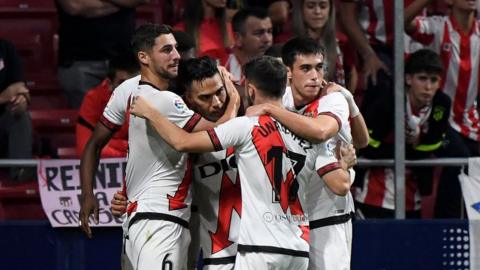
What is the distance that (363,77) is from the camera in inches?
406

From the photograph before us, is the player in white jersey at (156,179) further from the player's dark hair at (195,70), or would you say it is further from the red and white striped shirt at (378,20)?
the red and white striped shirt at (378,20)

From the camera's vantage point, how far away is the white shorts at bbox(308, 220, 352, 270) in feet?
26.8

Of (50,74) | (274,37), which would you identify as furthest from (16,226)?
(274,37)

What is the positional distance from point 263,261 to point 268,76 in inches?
39.4

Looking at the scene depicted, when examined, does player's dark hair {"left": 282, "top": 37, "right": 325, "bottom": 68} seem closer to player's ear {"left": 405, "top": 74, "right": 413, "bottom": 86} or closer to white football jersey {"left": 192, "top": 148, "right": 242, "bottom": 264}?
white football jersey {"left": 192, "top": 148, "right": 242, "bottom": 264}

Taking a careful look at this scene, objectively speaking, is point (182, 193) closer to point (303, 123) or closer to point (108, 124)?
point (108, 124)

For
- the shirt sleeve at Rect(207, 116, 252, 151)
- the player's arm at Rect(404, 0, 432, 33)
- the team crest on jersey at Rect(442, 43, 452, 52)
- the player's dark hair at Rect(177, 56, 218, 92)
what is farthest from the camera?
the team crest on jersey at Rect(442, 43, 452, 52)

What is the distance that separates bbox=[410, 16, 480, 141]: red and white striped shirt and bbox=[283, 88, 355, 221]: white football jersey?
2.35 metres

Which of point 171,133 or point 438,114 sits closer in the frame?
point 171,133

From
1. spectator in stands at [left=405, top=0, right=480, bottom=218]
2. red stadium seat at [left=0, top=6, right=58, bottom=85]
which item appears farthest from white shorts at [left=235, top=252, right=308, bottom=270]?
red stadium seat at [left=0, top=6, right=58, bottom=85]

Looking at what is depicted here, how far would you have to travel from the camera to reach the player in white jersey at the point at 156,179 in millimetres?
7957

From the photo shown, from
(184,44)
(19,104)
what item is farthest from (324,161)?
(19,104)

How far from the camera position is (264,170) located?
7.59 meters

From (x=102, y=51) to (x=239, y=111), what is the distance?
2197 mm
